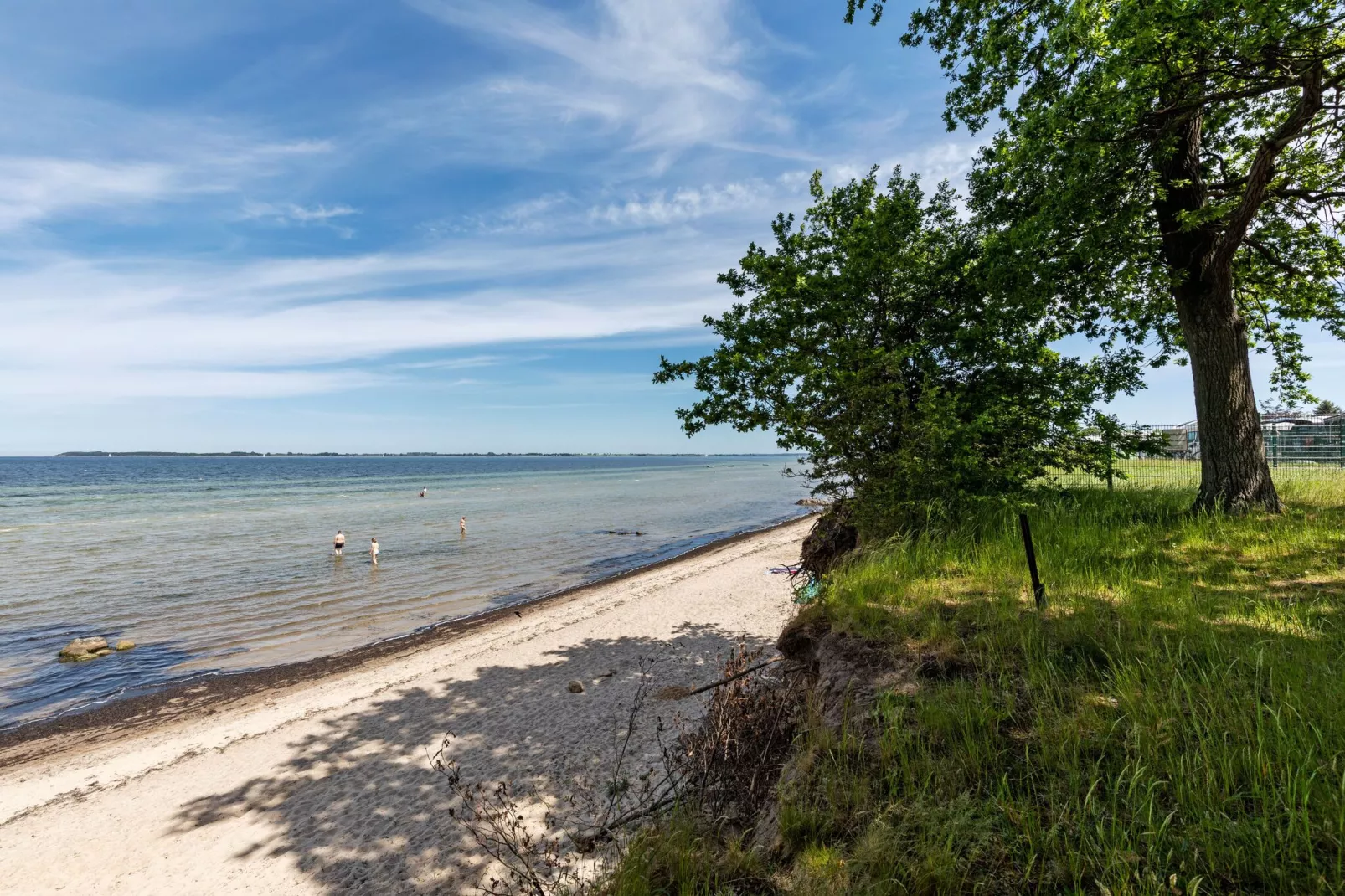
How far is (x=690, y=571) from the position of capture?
21703 millimetres

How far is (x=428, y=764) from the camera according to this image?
781 centimetres

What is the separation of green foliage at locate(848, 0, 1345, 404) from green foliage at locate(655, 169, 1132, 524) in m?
1.05

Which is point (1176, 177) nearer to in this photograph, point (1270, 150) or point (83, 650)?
point (1270, 150)

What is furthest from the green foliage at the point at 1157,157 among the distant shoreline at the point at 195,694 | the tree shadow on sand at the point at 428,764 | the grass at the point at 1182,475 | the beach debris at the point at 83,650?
the beach debris at the point at 83,650

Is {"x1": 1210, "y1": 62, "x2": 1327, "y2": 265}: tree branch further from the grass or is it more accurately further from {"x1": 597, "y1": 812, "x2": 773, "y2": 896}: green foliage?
→ {"x1": 597, "y1": 812, "x2": 773, "y2": 896}: green foliage

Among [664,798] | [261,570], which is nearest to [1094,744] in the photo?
[664,798]

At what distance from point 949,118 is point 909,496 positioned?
7.51 meters

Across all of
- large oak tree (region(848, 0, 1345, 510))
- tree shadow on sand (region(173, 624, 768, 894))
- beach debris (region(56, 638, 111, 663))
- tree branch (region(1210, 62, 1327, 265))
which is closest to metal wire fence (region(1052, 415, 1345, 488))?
large oak tree (region(848, 0, 1345, 510))

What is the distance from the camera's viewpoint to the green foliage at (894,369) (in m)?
8.41

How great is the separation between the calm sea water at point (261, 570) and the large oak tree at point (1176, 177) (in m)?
17.6

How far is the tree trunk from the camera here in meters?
9.60

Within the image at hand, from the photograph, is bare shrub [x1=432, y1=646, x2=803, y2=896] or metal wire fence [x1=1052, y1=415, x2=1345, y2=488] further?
metal wire fence [x1=1052, y1=415, x2=1345, y2=488]

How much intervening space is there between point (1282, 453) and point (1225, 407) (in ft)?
67.3

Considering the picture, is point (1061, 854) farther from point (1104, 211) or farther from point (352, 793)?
point (1104, 211)
